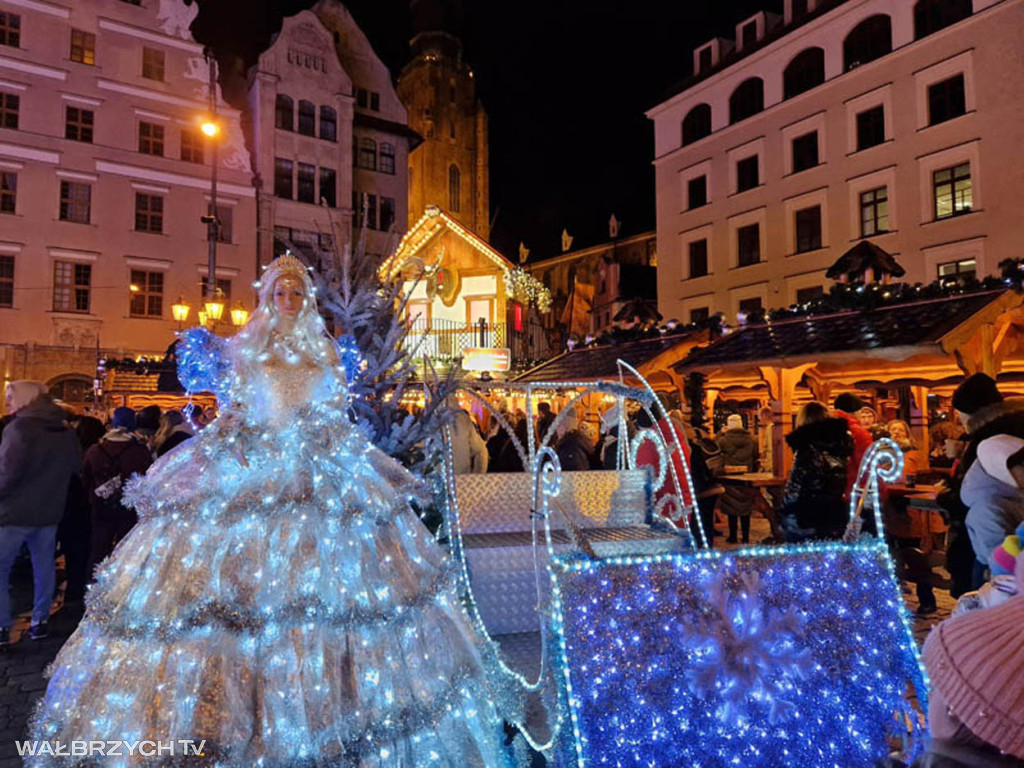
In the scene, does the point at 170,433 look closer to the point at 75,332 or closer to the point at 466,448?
the point at 466,448

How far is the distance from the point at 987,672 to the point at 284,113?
97.0 feet

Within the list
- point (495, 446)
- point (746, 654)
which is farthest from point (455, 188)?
point (746, 654)

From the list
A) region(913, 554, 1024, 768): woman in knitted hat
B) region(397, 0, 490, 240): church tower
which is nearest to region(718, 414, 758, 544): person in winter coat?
region(913, 554, 1024, 768): woman in knitted hat

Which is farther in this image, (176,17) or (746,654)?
(176,17)

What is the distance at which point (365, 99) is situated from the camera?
99.2ft

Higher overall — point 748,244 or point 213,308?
point 748,244

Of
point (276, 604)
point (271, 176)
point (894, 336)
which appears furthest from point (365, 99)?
point (276, 604)

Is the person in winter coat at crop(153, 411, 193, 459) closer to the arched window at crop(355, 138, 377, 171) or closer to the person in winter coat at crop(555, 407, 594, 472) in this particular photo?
the person in winter coat at crop(555, 407, 594, 472)

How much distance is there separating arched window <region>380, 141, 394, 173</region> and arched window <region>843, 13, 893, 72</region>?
19.1 metres

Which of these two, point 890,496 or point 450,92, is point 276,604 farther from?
point 450,92

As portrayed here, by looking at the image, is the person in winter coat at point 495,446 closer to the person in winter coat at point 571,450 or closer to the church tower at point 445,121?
the person in winter coat at point 571,450

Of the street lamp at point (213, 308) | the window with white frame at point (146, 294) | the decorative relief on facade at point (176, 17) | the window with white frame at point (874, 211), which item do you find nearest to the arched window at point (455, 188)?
the decorative relief on facade at point (176, 17)

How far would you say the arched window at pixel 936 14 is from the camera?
60.3ft

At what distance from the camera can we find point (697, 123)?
27.0 metres
